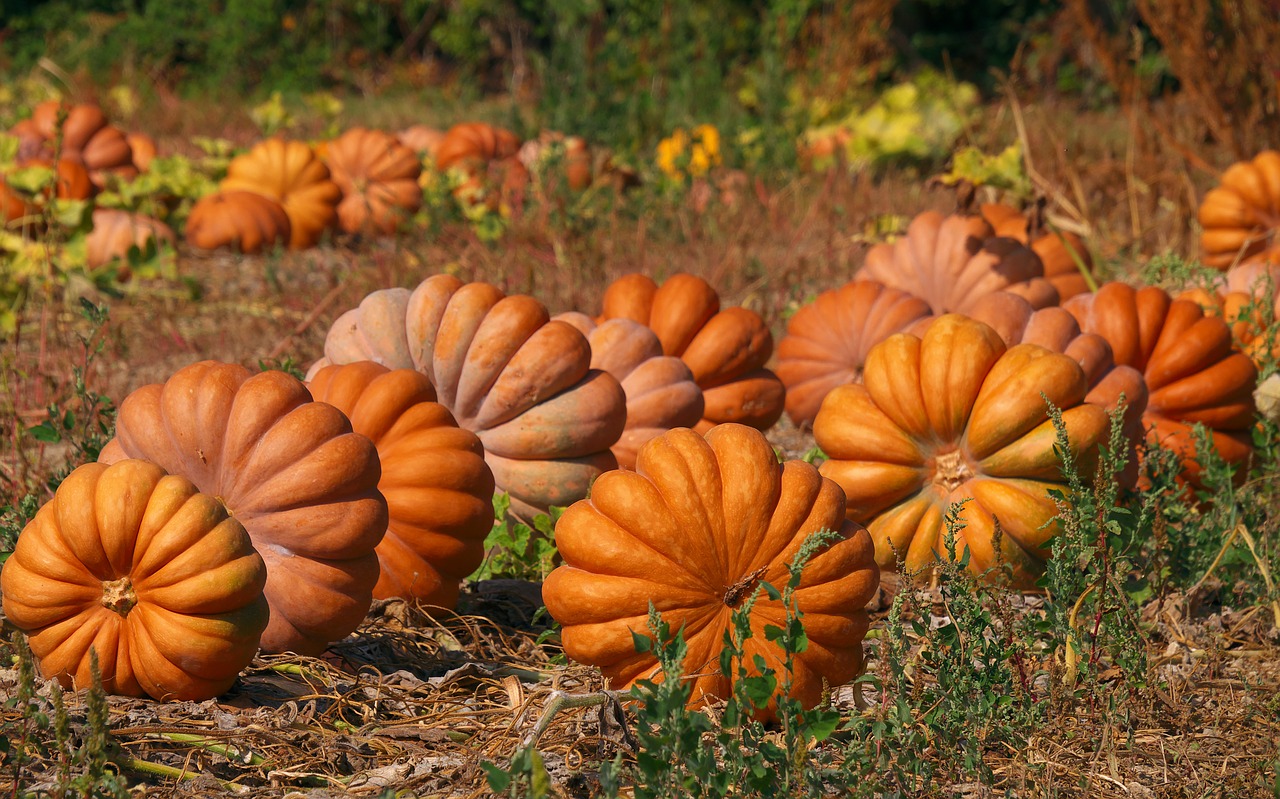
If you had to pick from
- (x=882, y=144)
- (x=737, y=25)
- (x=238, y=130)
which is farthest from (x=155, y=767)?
(x=737, y=25)

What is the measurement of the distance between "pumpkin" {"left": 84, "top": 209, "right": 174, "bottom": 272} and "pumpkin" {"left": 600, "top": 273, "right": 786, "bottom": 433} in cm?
349

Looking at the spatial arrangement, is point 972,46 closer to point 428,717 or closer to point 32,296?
point 32,296

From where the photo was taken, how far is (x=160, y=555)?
Result: 2566 millimetres

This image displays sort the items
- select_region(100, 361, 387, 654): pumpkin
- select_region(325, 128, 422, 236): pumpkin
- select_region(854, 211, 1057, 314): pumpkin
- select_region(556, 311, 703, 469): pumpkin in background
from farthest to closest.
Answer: select_region(325, 128, 422, 236): pumpkin
select_region(854, 211, 1057, 314): pumpkin
select_region(556, 311, 703, 469): pumpkin in background
select_region(100, 361, 387, 654): pumpkin

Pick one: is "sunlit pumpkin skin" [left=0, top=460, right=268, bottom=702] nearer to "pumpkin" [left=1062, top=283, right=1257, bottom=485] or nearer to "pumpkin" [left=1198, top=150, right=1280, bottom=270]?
"pumpkin" [left=1062, top=283, right=1257, bottom=485]

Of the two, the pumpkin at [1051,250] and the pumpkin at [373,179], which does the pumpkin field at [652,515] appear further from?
the pumpkin at [373,179]

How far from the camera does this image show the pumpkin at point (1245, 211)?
613cm

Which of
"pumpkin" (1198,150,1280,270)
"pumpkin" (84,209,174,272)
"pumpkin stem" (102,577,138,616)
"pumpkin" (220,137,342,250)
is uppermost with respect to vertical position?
"pumpkin" (220,137,342,250)

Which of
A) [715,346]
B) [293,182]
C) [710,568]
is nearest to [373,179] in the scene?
[293,182]

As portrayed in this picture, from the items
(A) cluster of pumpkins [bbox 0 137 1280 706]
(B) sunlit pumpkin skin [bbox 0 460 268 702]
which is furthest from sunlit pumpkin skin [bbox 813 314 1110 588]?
(B) sunlit pumpkin skin [bbox 0 460 268 702]

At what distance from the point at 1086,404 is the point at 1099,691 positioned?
1001mm

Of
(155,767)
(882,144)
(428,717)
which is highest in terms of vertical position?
(882,144)

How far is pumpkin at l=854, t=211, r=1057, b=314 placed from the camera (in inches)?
206

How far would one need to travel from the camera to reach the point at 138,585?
8.61 feet
